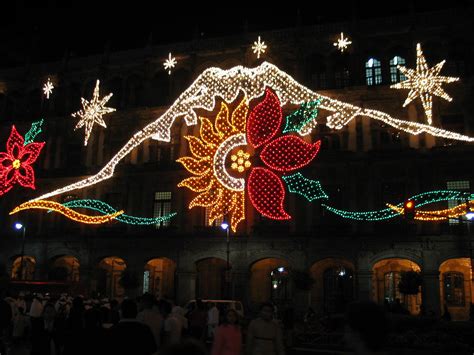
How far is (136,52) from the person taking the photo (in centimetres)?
3562

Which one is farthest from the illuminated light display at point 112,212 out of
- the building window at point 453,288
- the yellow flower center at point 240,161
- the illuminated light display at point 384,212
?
the building window at point 453,288

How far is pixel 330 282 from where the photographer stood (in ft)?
101

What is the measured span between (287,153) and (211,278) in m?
12.2

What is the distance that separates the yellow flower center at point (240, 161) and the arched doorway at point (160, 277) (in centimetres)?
981

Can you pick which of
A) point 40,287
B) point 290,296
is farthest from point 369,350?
point 290,296

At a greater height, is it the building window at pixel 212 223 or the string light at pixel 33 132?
the string light at pixel 33 132

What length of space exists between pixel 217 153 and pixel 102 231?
414 inches

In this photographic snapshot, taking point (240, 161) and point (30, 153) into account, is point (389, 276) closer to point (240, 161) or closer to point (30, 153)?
point (240, 161)

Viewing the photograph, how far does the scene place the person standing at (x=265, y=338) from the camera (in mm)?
7840

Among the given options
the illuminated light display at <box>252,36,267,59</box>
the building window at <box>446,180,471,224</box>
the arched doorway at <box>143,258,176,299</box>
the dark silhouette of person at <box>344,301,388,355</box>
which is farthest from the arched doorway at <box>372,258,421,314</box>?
the dark silhouette of person at <box>344,301,388,355</box>

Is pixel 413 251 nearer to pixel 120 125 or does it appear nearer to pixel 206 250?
pixel 206 250

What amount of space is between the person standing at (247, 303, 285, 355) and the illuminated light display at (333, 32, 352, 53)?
2357 cm

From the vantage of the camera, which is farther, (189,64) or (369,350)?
(189,64)

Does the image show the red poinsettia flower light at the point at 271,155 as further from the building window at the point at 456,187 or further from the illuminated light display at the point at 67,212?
the illuminated light display at the point at 67,212
